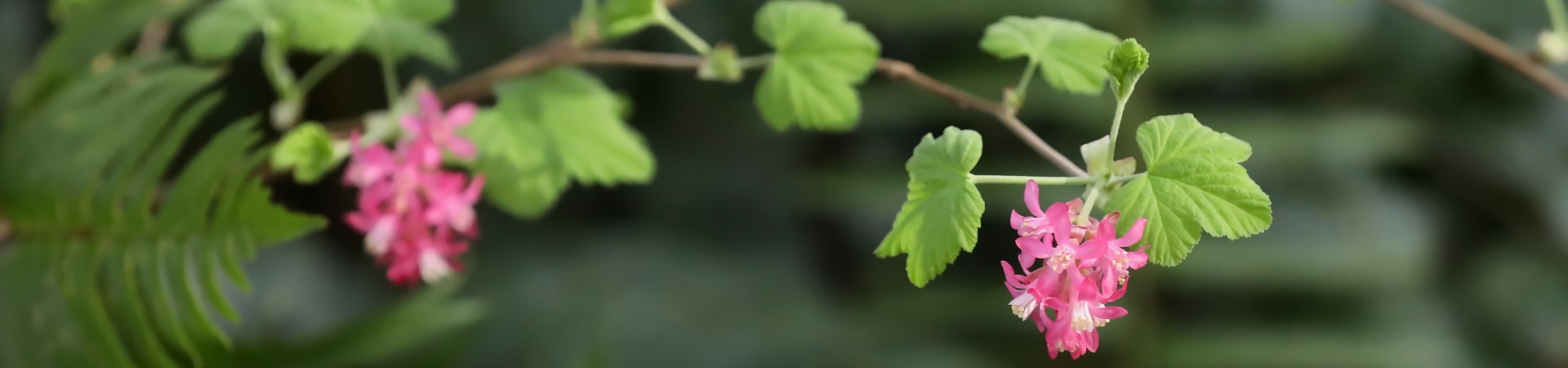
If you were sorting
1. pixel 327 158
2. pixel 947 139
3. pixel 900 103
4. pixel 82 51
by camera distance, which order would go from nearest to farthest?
1. pixel 947 139
2. pixel 327 158
3. pixel 82 51
4. pixel 900 103

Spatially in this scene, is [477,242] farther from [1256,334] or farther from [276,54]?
[1256,334]

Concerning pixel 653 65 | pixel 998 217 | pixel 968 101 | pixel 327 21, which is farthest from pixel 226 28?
pixel 998 217

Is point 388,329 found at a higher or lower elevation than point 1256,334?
lower

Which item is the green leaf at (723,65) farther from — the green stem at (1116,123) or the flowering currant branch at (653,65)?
the green stem at (1116,123)

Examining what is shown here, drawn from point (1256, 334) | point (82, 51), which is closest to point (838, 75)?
point (82, 51)

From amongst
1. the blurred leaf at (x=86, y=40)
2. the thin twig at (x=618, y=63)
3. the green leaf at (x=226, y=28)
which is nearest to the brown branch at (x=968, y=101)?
the thin twig at (x=618, y=63)

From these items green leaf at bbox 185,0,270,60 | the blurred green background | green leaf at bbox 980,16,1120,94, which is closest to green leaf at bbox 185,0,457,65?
green leaf at bbox 185,0,270,60

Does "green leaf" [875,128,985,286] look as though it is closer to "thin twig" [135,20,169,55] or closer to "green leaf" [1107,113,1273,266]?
"green leaf" [1107,113,1273,266]
